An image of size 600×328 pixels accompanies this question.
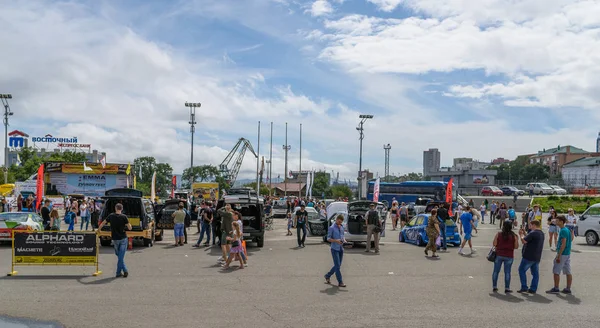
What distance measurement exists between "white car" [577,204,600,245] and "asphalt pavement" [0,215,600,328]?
23.5 ft

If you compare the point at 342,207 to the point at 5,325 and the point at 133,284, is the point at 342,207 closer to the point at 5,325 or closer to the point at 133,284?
the point at 133,284

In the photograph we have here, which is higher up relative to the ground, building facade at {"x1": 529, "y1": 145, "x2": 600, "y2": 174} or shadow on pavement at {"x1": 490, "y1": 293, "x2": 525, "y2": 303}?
building facade at {"x1": 529, "y1": 145, "x2": 600, "y2": 174}

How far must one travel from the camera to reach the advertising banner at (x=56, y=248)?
13.0 metres

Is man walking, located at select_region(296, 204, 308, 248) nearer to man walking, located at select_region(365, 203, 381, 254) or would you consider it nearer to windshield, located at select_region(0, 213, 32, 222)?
man walking, located at select_region(365, 203, 381, 254)

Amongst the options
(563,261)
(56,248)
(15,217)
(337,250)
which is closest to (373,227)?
(337,250)

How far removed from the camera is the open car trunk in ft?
63.0

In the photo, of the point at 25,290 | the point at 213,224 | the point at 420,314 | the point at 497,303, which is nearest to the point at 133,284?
the point at 25,290

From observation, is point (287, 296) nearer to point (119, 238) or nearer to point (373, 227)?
point (119, 238)

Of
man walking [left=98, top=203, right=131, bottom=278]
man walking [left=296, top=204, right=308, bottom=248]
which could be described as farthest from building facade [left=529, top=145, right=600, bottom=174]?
man walking [left=98, top=203, right=131, bottom=278]

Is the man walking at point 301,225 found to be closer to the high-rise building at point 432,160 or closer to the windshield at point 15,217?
the windshield at point 15,217

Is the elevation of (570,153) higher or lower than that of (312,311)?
higher

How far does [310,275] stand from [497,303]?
464cm

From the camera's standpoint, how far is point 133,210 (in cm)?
1959

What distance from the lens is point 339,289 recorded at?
11531 millimetres
